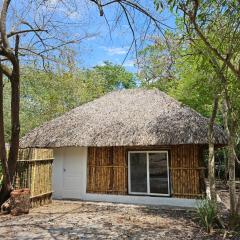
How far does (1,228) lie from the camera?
6883 mm

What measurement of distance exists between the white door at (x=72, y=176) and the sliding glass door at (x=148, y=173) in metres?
1.88

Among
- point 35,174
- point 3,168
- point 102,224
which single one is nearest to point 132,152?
point 35,174

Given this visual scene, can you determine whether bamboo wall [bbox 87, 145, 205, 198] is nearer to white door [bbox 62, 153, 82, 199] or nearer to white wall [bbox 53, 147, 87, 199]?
white wall [bbox 53, 147, 87, 199]

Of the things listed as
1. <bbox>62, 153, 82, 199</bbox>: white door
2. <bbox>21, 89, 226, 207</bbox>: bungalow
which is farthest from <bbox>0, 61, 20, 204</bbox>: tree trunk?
<bbox>62, 153, 82, 199</bbox>: white door

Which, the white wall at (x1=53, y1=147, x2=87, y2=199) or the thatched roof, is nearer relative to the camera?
the thatched roof

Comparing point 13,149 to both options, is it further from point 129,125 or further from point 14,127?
point 129,125

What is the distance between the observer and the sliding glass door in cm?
1077

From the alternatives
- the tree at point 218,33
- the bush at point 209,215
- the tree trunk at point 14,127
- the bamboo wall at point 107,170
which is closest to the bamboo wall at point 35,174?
the tree trunk at point 14,127

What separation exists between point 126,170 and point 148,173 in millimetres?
762

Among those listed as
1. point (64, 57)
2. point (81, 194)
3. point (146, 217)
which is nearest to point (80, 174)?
point (81, 194)

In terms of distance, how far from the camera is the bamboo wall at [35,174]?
913cm

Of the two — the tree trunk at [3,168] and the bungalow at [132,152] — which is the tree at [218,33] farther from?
the tree trunk at [3,168]

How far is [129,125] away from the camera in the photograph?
11.1 metres

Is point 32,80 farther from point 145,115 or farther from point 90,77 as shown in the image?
point 90,77
